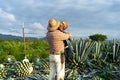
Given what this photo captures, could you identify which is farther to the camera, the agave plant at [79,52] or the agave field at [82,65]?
the agave plant at [79,52]

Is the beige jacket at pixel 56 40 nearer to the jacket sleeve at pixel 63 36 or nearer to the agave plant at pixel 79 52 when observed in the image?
the jacket sleeve at pixel 63 36

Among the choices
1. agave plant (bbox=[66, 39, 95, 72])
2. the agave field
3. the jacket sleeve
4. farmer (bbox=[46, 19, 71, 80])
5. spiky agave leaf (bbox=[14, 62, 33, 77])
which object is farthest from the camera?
agave plant (bbox=[66, 39, 95, 72])

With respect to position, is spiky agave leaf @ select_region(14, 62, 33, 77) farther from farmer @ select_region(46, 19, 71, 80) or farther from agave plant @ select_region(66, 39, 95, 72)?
farmer @ select_region(46, 19, 71, 80)

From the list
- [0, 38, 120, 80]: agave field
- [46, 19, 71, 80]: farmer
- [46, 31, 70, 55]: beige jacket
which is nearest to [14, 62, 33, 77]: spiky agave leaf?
[0, 38, 120, 80]: agave field

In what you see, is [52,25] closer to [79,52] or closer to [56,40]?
[56,40]

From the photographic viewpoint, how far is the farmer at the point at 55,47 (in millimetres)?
11305

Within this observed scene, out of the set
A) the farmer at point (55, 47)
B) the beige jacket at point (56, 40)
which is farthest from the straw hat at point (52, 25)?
the beige jacket at point (56, 40)

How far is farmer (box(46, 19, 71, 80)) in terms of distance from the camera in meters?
11.3

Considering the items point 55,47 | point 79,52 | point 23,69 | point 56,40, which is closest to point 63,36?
point 56,40

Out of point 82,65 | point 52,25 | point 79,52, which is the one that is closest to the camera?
point 52,25

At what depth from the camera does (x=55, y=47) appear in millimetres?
11344

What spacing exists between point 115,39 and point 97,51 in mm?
1235

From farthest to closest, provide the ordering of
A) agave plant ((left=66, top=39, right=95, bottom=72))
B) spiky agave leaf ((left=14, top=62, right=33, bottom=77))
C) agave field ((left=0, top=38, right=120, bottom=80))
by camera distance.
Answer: agave plant ((left=66, top=39, right=95, bottom=72)), spiky agave leaf ((left=14, top=62, right=33, bottom=77)), agave field ((left=0, top=38, right=120, bottom=80))

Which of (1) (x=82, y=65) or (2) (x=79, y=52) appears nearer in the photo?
(1) (x=82, y=65)
